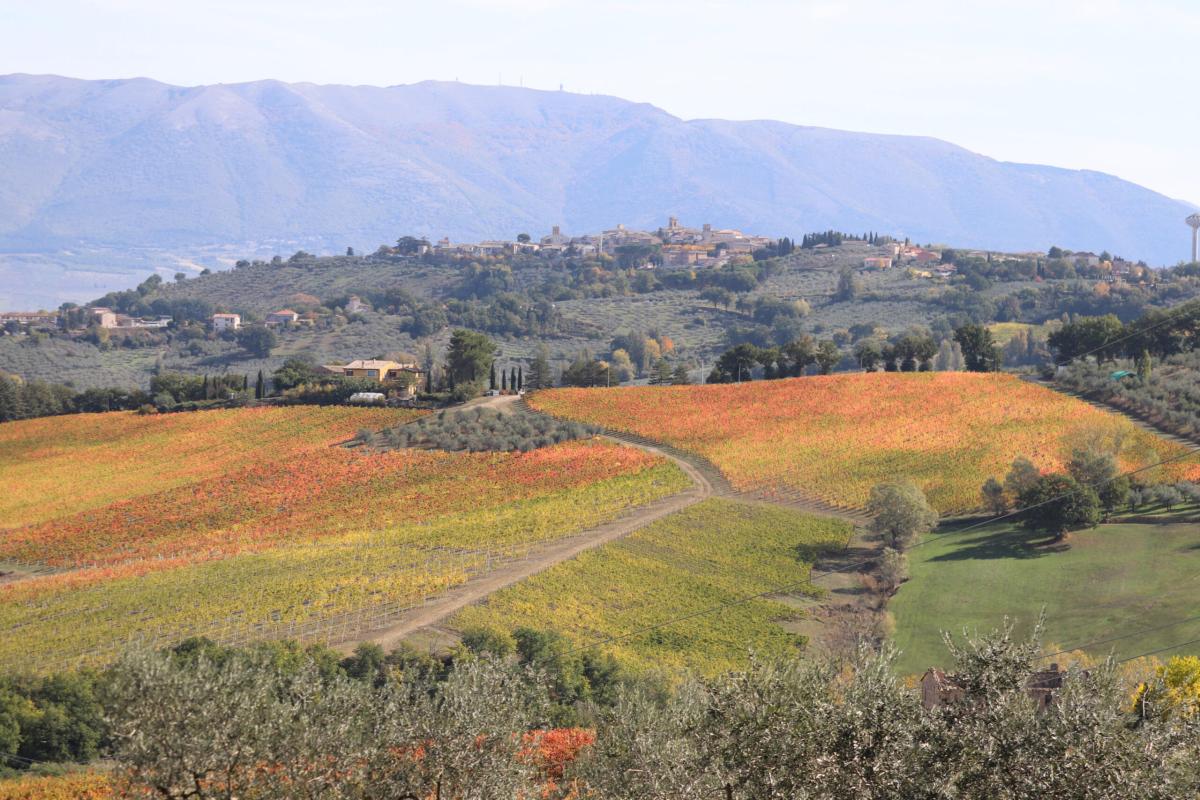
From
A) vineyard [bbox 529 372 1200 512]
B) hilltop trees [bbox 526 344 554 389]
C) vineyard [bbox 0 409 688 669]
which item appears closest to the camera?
vineyard [bbox 0 409 688 669]

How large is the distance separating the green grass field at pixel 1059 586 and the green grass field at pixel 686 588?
501 cm

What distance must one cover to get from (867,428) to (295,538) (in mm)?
36213

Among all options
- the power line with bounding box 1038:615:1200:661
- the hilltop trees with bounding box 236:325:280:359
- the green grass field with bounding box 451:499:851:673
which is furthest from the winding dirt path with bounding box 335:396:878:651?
the hilltop trees with bounding box 236:325:280:359

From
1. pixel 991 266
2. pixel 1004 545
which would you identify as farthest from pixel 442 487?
pixel 991 266

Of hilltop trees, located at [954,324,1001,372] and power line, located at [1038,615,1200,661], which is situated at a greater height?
hilltop trees, located at [954,324,1001,372]

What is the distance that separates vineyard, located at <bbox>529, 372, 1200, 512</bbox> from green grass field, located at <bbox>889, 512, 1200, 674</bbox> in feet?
19.9

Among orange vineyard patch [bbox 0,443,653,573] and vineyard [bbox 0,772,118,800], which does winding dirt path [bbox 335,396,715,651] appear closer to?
orange vineyard patch [bbox 0,443,653,573]

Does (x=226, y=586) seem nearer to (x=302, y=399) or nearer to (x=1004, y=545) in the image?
(x=1004, y=545)

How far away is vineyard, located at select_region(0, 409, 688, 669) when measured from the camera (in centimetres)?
4784

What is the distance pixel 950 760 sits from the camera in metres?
20.1

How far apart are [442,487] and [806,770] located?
51547 mm

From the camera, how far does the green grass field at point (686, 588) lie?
1852 inches

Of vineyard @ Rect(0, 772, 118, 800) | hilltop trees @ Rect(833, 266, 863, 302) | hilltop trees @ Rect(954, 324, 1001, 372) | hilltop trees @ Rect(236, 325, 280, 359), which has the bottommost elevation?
vineyard @ Rect(0, 772, 118, 800)

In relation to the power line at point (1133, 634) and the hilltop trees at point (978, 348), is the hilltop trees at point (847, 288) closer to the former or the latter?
the hilltop trees at point (978, 348)
